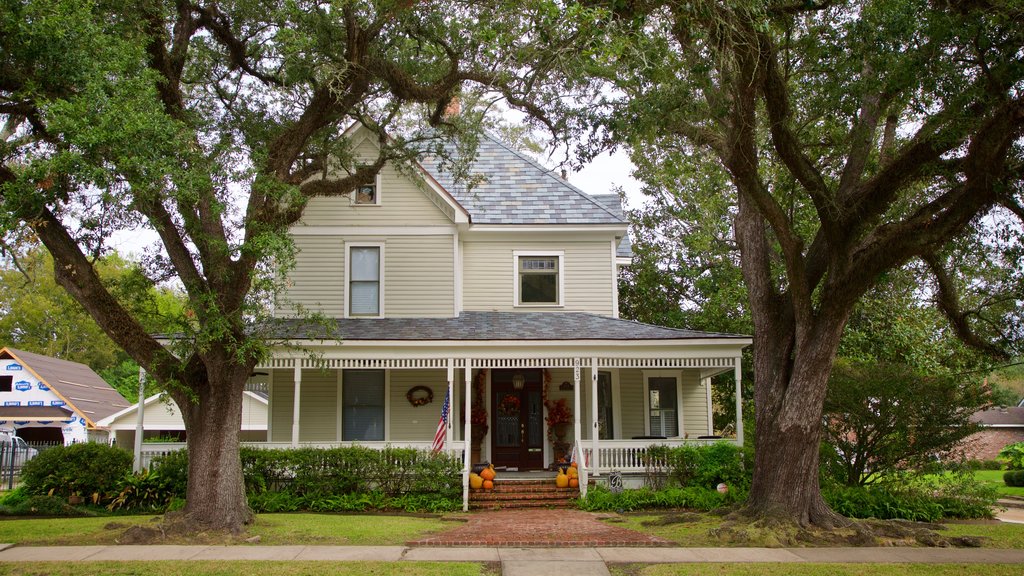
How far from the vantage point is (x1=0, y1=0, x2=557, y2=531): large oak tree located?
10.2 meters

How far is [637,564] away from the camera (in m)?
9.93

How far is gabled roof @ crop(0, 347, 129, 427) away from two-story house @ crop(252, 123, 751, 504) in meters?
17.8

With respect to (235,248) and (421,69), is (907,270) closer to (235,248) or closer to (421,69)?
(421,69)

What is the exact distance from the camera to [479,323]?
1825cm

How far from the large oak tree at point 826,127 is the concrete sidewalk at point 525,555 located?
5.27ft

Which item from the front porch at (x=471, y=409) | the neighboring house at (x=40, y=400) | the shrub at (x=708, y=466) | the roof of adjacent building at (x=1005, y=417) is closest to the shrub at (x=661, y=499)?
the shrub at (x=708, y=466)

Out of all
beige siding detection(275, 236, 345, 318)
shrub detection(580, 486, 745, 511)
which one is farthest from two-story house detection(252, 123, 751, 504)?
shrub detection(580, 486, 745, 511)

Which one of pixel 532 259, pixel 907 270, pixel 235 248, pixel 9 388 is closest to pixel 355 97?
pixel 235 248

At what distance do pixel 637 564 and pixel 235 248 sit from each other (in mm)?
7107

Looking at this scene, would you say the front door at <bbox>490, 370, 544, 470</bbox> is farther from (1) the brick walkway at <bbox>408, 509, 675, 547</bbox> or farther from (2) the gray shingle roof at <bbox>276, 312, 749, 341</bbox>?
(1) the brick walkway at <bbox>408, 509, 675, 547</bbox>

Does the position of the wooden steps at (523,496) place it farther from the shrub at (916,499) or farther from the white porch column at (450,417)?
the shrub at (916,499)

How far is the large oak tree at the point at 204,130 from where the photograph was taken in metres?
10.2

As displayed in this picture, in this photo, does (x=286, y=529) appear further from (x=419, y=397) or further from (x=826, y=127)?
(x=826, y=127)

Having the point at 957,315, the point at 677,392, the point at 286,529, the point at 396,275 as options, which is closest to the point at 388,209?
the point at 396,275
